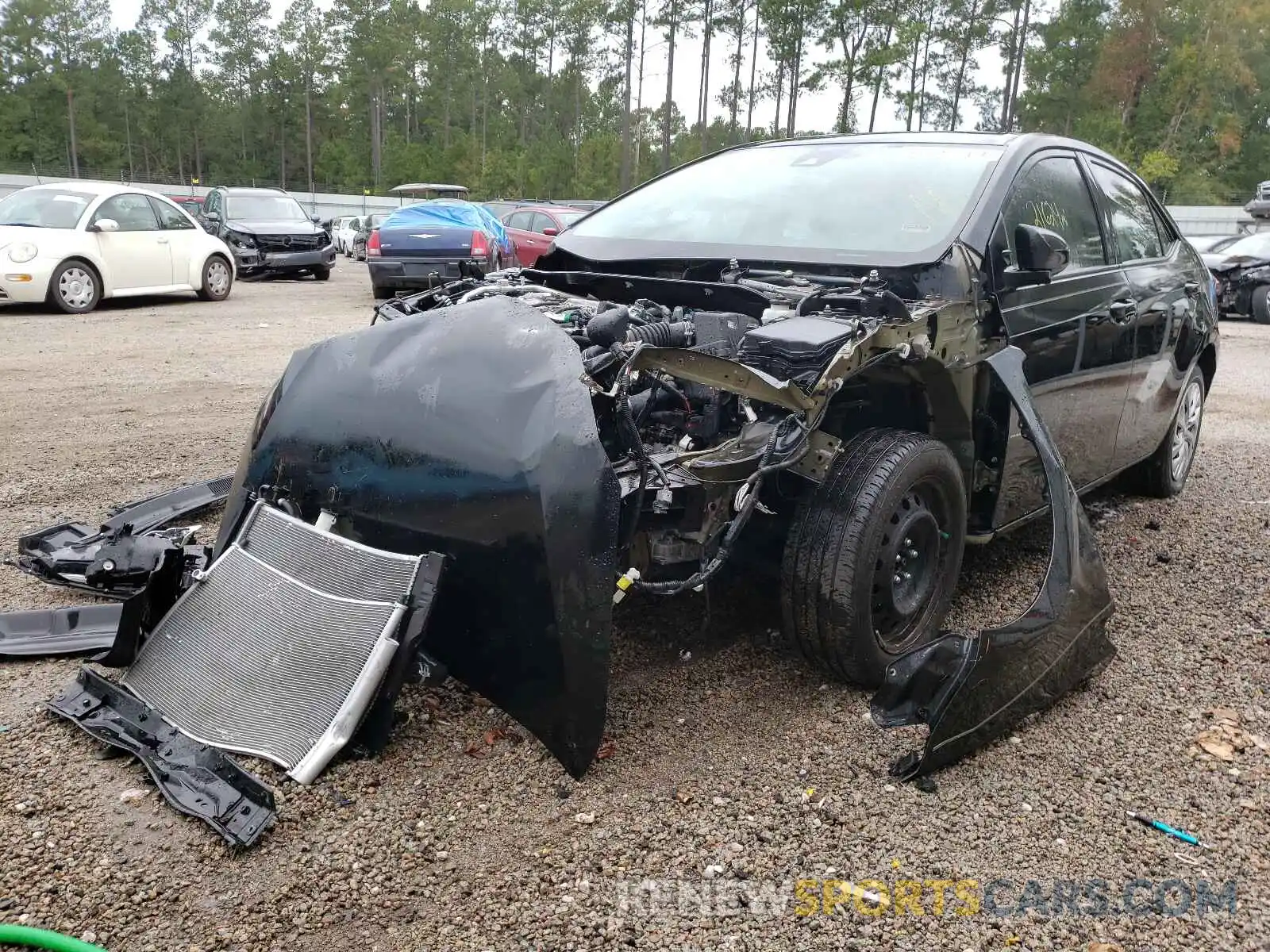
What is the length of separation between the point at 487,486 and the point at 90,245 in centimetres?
1137

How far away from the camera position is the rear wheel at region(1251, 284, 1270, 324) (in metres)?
15.4

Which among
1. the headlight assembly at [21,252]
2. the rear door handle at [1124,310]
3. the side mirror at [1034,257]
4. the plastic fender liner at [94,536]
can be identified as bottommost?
the plastic fender liner at [94,536]

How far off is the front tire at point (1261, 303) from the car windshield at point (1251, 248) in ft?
1.91

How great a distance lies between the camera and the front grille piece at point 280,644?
2.42 m

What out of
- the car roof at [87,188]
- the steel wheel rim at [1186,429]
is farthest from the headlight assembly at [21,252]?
the steel wheel rim at [1186,429]

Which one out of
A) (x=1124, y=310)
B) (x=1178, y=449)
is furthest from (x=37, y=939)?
(x=1178, y=449)

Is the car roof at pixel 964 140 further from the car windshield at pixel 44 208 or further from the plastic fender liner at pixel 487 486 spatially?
the car windshield at pixel 44 208

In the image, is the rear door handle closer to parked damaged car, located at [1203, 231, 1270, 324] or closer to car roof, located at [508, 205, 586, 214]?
parked damaged car, located at [1203, 231, 1270, 324]

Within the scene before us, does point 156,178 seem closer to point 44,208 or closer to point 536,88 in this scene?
point 536,88

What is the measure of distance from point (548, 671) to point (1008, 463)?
1.95 meters

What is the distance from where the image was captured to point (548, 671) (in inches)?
93.5

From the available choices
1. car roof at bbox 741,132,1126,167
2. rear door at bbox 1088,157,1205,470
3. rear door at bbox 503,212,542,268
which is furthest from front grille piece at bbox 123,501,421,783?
rear door at bbox 503,212,542,268

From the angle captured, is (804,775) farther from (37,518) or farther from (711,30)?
(711,30)

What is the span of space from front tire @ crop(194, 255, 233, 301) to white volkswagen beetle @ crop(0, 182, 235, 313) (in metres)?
0.27
